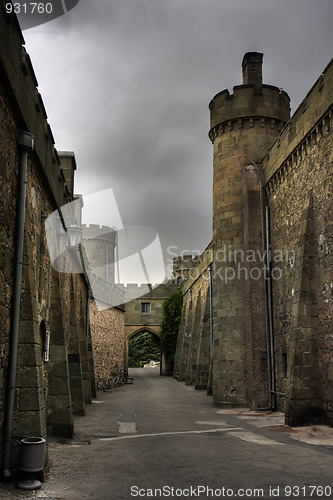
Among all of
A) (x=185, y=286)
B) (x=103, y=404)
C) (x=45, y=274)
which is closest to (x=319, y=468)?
(x=45, y=274)

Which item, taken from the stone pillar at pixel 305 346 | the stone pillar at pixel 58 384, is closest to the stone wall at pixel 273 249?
the stone pillar at pixel 305 346

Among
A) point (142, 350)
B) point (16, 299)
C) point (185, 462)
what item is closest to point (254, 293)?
point (185, 462)

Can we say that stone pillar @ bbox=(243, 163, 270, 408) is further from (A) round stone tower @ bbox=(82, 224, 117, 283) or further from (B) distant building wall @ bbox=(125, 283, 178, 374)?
(B) distant building wall @ bbox=(125, 283, 178, 374)

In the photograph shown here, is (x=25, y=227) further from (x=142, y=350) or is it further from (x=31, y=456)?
(x=142, y=350)

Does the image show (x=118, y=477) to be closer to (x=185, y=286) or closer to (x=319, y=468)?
(x=319, y=468)

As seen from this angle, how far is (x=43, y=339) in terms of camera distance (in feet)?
28.0

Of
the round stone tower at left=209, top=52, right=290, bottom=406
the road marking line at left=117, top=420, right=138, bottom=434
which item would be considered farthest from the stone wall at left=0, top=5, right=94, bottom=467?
the round stone tower at left=209, top=52, right=290, bottom=406

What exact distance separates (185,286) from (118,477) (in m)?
30.2

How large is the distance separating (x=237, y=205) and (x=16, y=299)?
37.5 ft

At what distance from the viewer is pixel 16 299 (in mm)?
5965

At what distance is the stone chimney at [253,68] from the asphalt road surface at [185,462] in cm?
1190

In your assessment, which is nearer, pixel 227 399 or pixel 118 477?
pixel 118 477

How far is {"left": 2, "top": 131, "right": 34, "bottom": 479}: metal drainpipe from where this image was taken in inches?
219

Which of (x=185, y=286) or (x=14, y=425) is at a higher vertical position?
(x=185, y=286)
